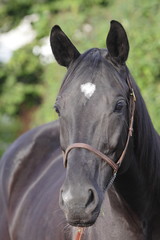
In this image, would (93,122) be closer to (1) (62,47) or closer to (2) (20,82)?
(1) (62,47)

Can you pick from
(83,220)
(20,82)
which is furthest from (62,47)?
(20,82)

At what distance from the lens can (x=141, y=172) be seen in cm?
323

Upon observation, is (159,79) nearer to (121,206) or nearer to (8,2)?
(121,206)

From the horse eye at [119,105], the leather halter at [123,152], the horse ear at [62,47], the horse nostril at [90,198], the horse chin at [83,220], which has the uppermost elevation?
the horse ear at [62,47]

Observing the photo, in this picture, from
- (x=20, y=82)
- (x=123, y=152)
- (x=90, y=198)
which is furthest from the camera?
(x=20, y=82)

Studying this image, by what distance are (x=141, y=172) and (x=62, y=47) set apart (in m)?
0.85

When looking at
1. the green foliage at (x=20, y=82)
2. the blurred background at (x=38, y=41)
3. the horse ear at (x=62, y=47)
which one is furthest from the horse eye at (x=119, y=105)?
the green foliage at (x=20, y=82)

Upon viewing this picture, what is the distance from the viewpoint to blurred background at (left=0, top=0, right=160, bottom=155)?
329 inches

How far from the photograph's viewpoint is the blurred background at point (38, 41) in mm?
8352

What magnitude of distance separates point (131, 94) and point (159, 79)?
416 cm

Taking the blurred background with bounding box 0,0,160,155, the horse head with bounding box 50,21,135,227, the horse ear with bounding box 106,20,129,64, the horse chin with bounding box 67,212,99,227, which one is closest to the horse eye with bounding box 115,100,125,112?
the horse head with bounding box 50,21,135,227

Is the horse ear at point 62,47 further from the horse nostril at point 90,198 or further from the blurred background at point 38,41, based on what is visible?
the blurred background at point 38,41

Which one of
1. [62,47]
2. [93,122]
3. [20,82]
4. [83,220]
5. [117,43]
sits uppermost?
[20,82]

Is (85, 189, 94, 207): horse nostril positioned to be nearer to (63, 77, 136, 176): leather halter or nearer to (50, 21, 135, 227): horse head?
(50, 21, 135, 227): horse head
